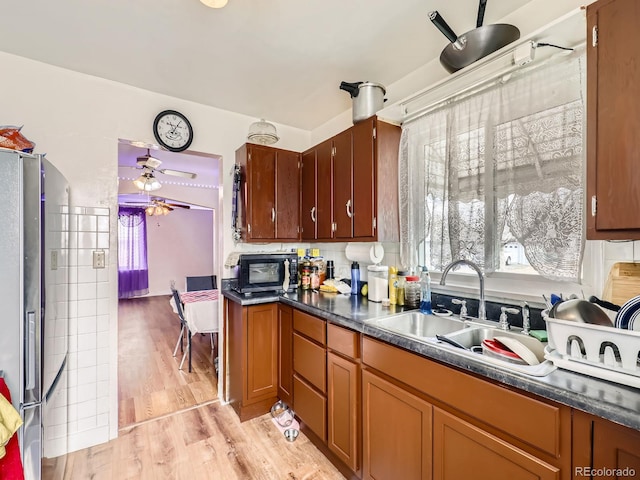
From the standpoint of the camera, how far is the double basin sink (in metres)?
0.94

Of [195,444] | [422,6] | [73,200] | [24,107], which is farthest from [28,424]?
[422,6]

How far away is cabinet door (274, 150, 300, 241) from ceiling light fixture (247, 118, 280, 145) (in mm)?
140

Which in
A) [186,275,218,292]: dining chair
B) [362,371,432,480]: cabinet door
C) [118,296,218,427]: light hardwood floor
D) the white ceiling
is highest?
the white ceiling

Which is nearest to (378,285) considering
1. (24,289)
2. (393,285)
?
(393,285)

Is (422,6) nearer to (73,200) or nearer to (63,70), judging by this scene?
(63,70)

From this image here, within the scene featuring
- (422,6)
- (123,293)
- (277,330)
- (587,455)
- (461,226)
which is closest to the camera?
(587,455)

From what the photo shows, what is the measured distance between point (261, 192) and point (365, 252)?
3.21ft

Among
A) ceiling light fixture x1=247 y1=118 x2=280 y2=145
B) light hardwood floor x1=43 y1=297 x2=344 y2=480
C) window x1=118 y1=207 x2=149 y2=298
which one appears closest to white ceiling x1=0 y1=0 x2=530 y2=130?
ceiling light fixture x1=247 y1=118 x2=280 y2=145

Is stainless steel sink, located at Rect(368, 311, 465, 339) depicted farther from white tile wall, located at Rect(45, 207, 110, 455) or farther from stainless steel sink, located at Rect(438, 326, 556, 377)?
white tile wall, located at Rect(45, 207, 110, 455)

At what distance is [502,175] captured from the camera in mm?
1451

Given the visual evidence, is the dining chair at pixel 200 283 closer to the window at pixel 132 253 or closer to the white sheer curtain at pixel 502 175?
the white sheer curtain at pixel 502 175

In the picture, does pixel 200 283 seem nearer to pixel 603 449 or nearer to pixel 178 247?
pixel 178 247

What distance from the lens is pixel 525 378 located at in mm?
871

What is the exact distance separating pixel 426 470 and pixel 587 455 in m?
0.59
